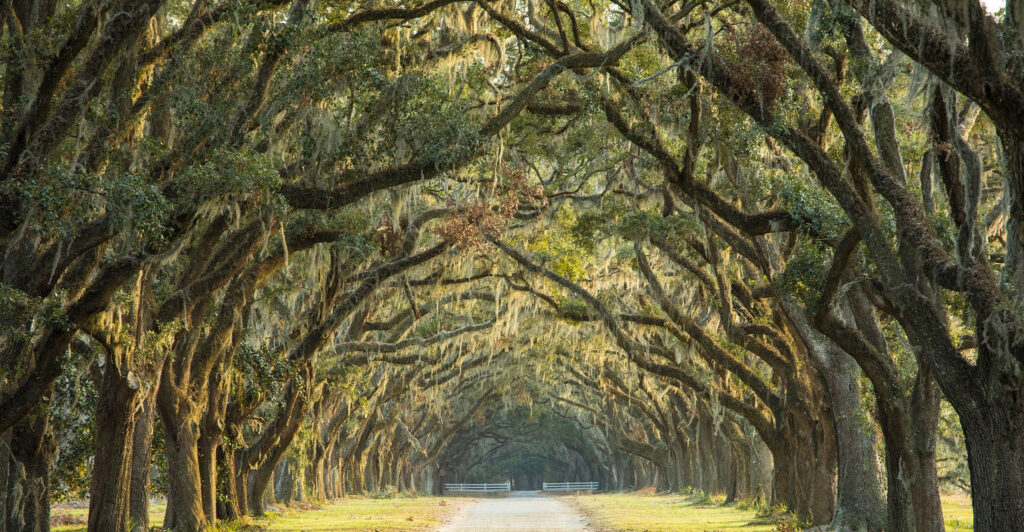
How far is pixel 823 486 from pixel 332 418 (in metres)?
21.5

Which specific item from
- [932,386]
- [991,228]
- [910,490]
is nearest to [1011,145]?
[932,386]

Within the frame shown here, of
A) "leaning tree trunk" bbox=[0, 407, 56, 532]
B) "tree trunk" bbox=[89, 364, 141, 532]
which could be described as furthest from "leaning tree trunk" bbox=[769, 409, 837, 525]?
"leaning tree trunk" bbox=[0, 407, 56, 532]

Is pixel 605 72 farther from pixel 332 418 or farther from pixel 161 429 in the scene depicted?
pixel 332 418

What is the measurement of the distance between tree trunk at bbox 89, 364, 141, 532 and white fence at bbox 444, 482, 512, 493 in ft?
222

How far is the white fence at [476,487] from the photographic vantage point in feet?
265

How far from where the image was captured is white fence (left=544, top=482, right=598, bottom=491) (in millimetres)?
81812

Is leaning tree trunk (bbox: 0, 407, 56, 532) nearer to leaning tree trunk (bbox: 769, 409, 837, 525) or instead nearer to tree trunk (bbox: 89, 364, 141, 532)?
tree trunk (bbox: 89, 364, 141, 532)

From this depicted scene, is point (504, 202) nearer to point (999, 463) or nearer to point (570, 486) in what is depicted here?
point (999, 463)

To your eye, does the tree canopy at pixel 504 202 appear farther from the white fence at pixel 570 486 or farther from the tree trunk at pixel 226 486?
the white fence at pixel 570 486

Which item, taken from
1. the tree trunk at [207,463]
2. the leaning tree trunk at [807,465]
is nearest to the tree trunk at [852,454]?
the leaning tree trunk at [807,465]

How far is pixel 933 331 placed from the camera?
769 cm

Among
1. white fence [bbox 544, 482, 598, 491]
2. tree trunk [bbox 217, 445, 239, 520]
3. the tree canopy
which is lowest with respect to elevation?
white fence [bbox 544, 482, 598, 491]

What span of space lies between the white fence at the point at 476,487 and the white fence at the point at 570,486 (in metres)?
4.00

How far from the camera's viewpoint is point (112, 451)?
37.5ft
